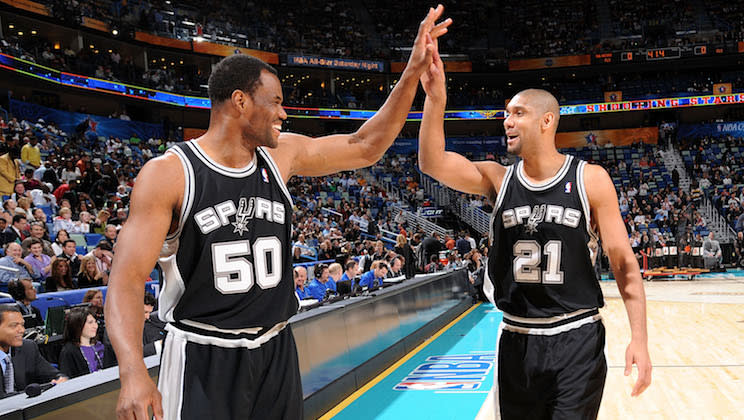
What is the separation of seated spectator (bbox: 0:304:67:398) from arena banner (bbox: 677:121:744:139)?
33.9 metres

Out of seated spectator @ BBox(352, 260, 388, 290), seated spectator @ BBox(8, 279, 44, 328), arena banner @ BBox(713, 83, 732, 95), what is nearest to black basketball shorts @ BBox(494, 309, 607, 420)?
seated spectator @ BBox(8, 279, 44, 328)

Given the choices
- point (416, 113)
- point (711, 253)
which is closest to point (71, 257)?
point (711, 253)

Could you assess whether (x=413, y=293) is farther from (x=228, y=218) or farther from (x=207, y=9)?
(x=207, y=9)

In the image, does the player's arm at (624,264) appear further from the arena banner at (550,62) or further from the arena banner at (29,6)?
the arena banner at (550,62)

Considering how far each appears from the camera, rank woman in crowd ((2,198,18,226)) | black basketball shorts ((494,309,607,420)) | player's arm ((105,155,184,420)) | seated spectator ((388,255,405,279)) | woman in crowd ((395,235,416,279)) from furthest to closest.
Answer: seated spectator ((388,255,405,279)) → woman in crowd ((395,235,416,279)) → woman in crowd ((2,198,18,226)) → black basketball shorts ((494,309,607,420)) → player's arm ((105,155,184,420))

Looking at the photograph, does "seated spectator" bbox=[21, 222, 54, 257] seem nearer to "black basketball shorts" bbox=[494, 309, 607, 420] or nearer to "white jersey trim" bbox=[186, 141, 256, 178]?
"white jersey trim" bbox=[186, 141, 256, 178]

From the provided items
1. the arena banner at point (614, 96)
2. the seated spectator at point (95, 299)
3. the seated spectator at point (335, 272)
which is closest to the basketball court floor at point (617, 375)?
the seated spectator at point (335, 272)

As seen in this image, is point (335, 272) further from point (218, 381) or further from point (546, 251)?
point (218, 381)

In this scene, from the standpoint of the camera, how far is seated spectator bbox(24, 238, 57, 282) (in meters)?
7.66

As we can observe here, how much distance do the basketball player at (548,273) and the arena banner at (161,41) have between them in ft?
86.8

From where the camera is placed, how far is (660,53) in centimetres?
3278

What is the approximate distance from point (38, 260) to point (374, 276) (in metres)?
4.70

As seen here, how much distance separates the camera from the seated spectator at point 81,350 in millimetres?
4727

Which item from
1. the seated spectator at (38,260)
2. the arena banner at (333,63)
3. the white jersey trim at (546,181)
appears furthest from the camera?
the arena banner at (333,63)
